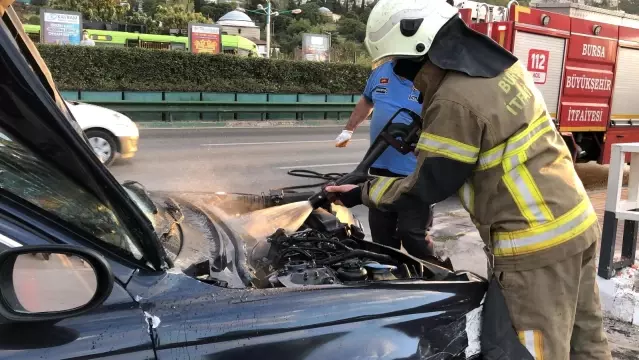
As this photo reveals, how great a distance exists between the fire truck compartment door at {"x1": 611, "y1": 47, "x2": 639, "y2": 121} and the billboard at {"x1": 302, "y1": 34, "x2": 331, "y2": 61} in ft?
41.3

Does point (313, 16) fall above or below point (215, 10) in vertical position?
below

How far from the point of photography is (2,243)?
4.46 ft

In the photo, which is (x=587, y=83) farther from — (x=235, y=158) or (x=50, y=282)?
(x=50, y=282)

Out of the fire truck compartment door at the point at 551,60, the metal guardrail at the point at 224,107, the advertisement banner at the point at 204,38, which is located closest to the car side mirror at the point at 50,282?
the fire truck compartment door at the point at 551,60

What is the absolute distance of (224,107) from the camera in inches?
673

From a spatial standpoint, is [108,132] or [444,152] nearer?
[444,152]

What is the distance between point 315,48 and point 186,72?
18.9 feet

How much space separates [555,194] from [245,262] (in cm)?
112

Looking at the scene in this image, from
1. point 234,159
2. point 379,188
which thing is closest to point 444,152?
point 379,188

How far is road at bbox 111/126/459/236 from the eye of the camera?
8141 millimetres

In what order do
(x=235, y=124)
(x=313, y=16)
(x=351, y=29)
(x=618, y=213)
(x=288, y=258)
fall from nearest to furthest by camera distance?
(x=288, y=258)
(x=618, y=213)
(x=235, y=124)
(x=351, y=29)
(x=313, y=16)

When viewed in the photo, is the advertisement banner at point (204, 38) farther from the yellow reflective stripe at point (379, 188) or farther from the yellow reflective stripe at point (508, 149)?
the yellow reflective stripe at point (508, 149)

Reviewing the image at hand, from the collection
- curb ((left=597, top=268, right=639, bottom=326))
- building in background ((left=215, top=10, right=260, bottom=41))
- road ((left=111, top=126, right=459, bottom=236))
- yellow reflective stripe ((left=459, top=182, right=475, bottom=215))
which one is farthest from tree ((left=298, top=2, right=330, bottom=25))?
yellow reflective stripe ((left=459, top=182, right=475, bottom=215))

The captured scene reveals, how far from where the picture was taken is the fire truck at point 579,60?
8.24 metres
